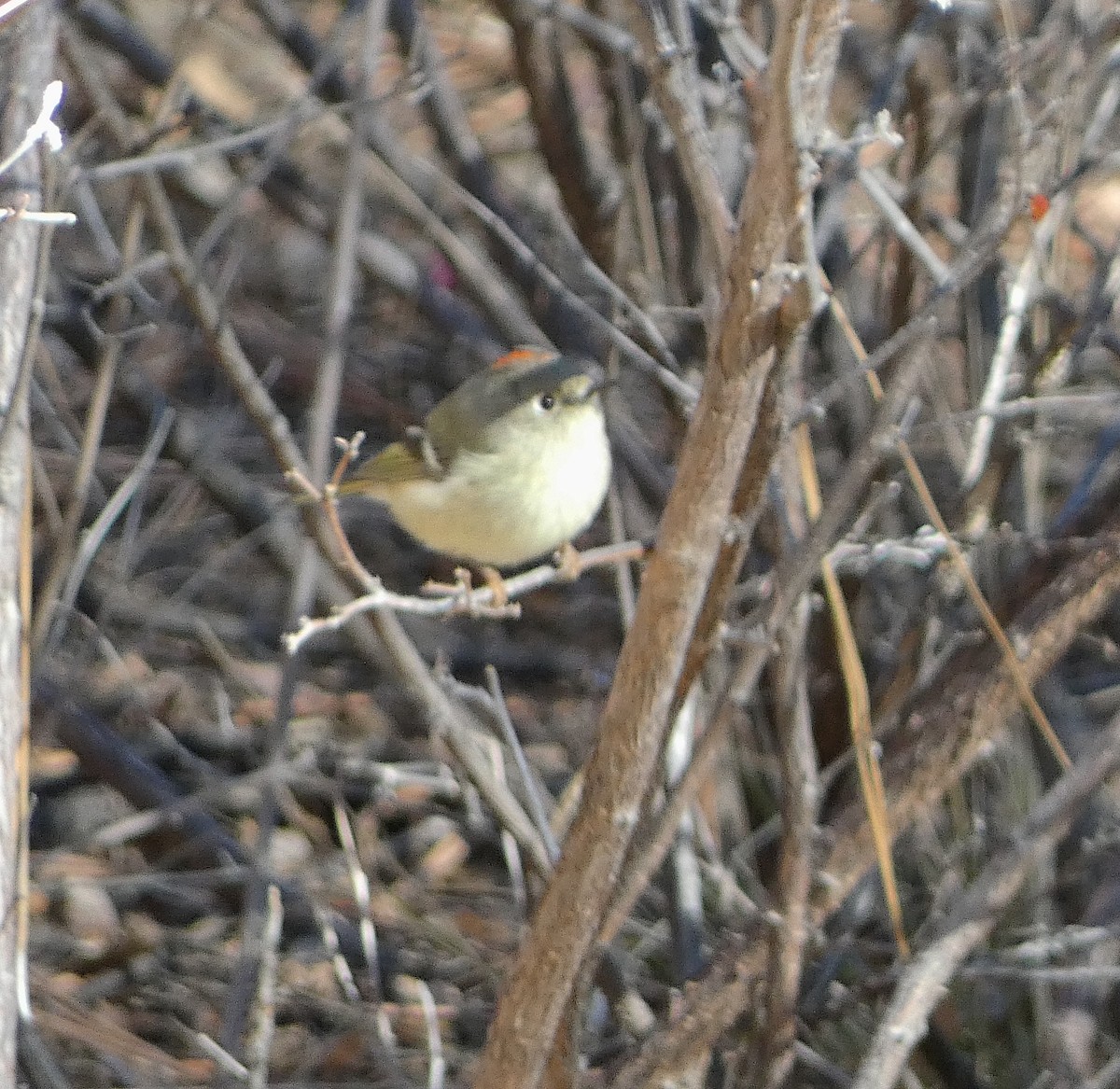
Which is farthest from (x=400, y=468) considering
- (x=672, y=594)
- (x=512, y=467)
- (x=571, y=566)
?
(x=672, y=594)

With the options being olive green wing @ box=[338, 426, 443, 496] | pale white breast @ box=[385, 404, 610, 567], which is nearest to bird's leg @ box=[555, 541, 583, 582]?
pale white breast @ box=[385, 404, 610, 567]

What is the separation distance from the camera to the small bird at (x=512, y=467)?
3023mm

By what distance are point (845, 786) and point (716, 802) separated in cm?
31

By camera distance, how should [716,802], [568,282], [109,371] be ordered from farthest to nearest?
1. [568,282]
2. [716,802]
3. [109,371]

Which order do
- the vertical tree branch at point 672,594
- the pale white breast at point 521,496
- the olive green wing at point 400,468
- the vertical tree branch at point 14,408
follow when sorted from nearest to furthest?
the vertical tree branch at point 672,594 < the vertical tree branch at point 14,408 < the pale white breast at point 521,496 < the olive green wing at point 400,468

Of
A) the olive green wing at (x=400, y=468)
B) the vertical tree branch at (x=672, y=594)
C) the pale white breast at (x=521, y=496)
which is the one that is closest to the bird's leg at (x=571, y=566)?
the vertical tree branch at (x=672, y=594)

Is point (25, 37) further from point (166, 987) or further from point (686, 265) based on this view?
point (166, 987)

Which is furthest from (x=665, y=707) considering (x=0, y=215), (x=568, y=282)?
(x=568, y=282)

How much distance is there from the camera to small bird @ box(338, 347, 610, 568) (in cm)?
302

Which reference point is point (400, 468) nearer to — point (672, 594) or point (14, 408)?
point (14, 408)

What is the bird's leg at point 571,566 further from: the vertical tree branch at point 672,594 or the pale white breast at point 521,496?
the pale white breast at point 521,496

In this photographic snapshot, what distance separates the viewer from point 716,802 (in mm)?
3412

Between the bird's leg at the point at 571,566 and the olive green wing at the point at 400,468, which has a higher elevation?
the bird's leg at the point at 571,566

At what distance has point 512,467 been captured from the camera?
123 inches
